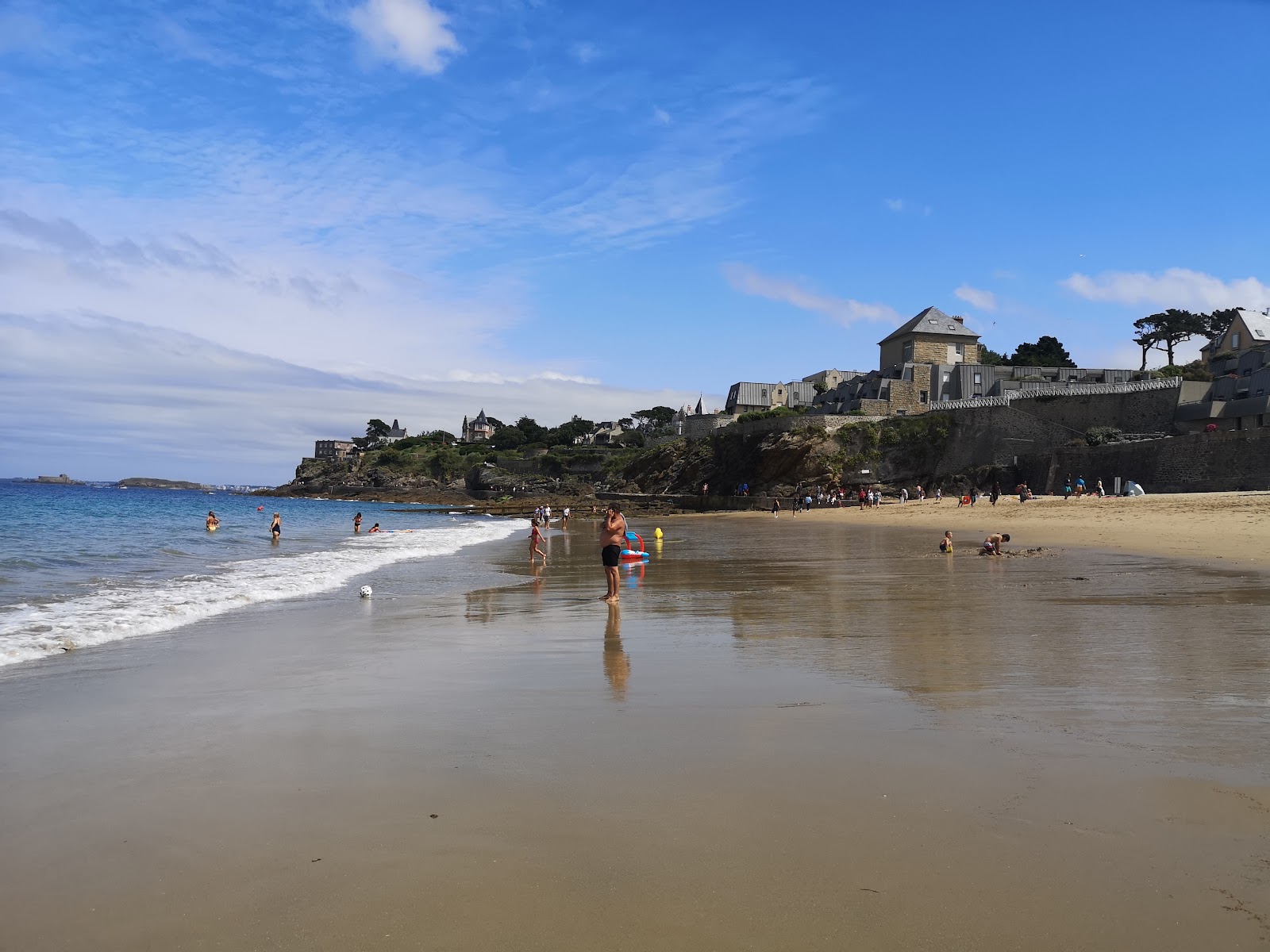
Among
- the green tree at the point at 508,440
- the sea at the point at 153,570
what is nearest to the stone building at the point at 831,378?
the green tree at the point at 508,440

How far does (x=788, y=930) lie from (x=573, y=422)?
419 feet

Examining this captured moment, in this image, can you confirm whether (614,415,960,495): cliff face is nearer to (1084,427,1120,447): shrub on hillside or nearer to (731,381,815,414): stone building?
(1084,427,1120,447): shrub on hillside

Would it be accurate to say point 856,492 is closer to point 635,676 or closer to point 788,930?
point 635,676

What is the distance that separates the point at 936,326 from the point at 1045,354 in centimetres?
2225

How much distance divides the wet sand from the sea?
5.90 ft

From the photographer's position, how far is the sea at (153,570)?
29.3 ft

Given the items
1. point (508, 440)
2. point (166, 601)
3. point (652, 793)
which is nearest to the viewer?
point (652, 793)

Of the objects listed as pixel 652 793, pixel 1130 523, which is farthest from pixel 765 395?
pixel 652 793

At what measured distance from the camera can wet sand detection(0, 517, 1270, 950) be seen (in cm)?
254

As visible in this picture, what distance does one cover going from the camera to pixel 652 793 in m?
3.55

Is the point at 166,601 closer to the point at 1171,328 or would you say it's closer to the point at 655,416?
the point at 1171,328

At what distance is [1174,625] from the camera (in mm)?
7477

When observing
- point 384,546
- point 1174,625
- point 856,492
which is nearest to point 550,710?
point 1174,625

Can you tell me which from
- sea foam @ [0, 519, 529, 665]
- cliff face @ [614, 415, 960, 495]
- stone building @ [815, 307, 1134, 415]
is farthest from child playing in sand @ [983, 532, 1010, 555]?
stone building @ [815, 307, 1134, 415]
